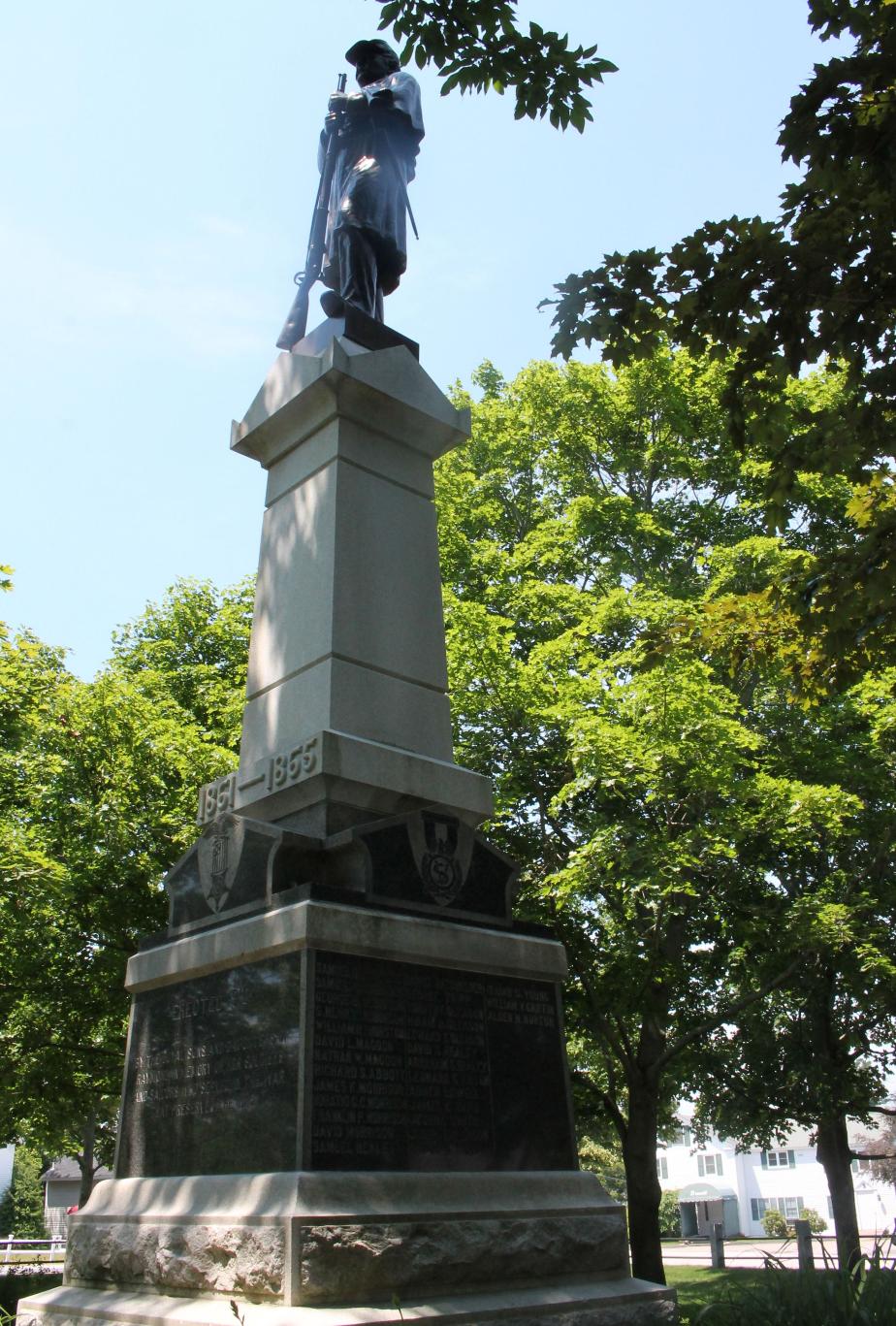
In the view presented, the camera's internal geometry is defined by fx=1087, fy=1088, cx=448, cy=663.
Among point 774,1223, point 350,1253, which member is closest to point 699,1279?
point 350,1253

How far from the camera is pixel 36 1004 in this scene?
1588 cm

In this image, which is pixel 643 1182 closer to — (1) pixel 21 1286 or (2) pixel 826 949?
(2) pixel 826 949

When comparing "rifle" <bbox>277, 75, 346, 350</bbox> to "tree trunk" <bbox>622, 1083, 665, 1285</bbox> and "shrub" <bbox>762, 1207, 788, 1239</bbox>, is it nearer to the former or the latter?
"tree trunk" <bbox>622, 1083, 665, 1285</bbox>

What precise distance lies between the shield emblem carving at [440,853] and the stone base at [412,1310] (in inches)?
71.0

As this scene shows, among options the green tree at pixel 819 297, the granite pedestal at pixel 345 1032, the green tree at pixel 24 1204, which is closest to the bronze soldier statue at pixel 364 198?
the granite pedestal at pixel 345 1032

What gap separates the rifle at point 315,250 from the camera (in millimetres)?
8148

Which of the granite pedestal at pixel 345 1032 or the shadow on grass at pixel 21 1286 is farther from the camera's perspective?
the shadow on grass at pixel 21 1286

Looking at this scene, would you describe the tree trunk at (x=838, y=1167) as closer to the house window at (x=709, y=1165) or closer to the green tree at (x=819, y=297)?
the green tree at (x=819, y=297)

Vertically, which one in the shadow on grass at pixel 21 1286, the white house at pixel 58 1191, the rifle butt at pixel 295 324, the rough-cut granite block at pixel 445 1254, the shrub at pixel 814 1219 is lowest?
the shrub at pixel 814 1219

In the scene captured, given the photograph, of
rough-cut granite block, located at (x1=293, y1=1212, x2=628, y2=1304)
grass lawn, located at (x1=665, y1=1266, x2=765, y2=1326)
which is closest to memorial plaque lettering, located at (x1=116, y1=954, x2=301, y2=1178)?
rough-cut granite block, located at (x1=293, y1=1212, x2=628, y2=1304)

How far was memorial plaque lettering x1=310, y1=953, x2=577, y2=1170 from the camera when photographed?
186 inches

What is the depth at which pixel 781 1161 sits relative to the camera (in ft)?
197

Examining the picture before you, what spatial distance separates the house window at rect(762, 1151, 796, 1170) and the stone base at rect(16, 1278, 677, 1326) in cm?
6080

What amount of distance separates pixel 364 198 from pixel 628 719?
817 centimetres
